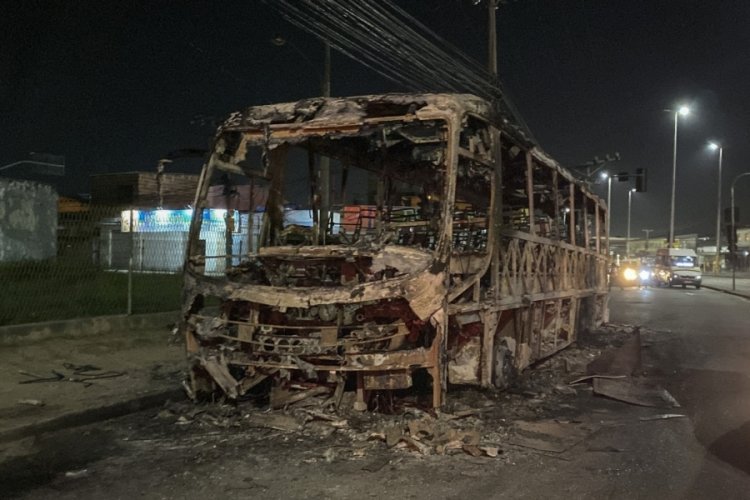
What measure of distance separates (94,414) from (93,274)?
523cm

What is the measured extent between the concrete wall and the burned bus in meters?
10.3

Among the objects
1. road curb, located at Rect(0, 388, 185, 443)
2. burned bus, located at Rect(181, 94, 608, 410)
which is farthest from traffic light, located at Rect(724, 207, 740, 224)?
road curb, located at Rect(0, 388, 185, 443)

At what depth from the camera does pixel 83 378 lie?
7551 millimetres

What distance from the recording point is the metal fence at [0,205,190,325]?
31.3 ft

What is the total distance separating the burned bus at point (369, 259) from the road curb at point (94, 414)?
2.63ft

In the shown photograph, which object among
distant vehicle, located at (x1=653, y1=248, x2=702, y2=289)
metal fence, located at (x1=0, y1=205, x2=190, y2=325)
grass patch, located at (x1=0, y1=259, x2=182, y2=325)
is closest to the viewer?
grass patch, located at (x1=0, y1=259, x2=182, y2=325)

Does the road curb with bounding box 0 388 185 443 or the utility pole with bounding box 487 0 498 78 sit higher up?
the utility pole with bounding box 487 0 498 78

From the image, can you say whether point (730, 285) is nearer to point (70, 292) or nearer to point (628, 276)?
point (628, 276)

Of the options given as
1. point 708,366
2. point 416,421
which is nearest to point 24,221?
point 416,421

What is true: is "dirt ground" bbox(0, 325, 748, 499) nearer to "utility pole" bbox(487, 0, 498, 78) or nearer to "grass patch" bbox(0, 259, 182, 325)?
"grass patch" bbox(0, 259, 182, 325)

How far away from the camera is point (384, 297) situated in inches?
215

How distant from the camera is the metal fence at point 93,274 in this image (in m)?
9.55

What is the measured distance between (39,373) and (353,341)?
14.2ft

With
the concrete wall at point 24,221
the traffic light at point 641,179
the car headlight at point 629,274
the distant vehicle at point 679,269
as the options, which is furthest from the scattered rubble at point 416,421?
the distant vehicle at point 679,269
